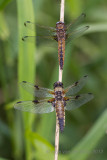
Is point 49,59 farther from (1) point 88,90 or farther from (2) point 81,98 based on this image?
(2) point 81,98

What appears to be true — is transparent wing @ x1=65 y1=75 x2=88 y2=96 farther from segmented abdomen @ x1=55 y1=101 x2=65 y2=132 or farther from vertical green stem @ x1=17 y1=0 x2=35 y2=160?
vertical green stem @ x1=17 y1=0 x2=35 y2=160

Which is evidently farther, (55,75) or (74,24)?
(55,75)

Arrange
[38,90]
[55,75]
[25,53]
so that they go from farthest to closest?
[55,75], [25,53], [38,90]

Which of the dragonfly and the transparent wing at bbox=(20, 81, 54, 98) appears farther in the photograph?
the dragonfly

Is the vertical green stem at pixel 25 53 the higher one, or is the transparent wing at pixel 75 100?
the vertical green stem at pixel 25 53

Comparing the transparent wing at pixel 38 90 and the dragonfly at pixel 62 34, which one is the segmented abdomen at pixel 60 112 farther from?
the dragonfly at pixel 62 34

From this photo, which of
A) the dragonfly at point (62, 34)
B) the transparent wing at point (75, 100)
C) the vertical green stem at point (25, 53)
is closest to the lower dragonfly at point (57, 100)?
the transparent wing at point (75, 100)

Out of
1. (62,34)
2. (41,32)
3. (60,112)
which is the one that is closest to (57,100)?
(60,112)

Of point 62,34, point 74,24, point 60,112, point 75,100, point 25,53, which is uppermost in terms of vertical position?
point 74,24

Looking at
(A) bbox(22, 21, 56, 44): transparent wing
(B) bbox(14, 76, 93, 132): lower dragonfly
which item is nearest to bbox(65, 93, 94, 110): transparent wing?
(B) bbox(14, 76, 93, 132): lower dragonfly

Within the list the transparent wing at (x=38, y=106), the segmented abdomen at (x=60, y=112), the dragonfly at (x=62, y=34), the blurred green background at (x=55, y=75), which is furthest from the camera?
the blurred green background at (x=55, y=75)

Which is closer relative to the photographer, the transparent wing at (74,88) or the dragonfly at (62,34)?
the transparent wing at (74,88)

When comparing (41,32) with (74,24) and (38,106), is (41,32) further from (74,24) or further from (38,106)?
(38,106)
